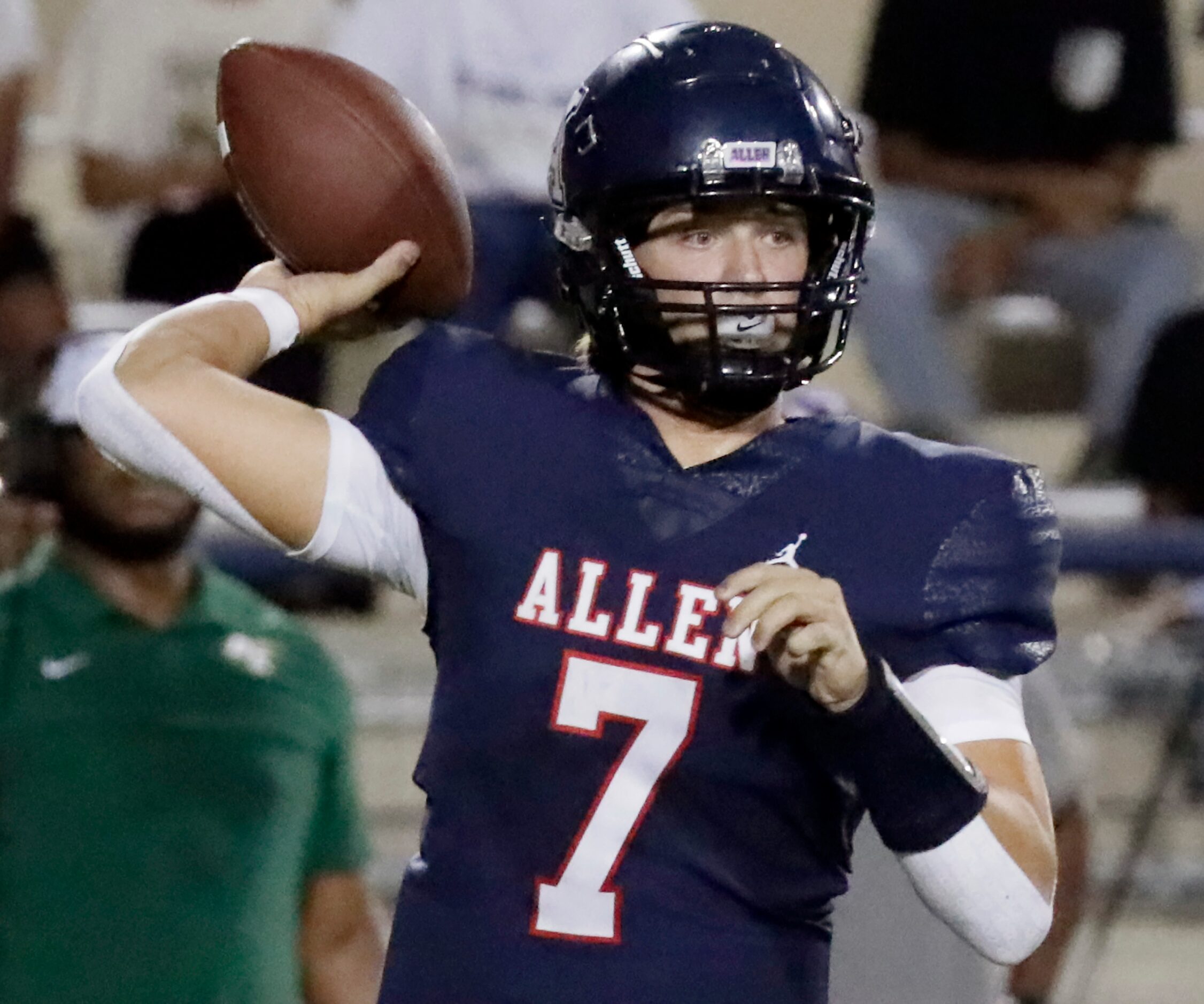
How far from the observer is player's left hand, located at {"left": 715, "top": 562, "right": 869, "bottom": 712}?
141 centimetres

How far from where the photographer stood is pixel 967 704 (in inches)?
64.4

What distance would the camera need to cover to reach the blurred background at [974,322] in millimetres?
3688

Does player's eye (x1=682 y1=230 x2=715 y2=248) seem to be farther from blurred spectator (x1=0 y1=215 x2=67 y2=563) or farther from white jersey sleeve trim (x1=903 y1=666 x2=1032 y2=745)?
blurred spectator (x1=0 y1=215 x2=67 y2=563)

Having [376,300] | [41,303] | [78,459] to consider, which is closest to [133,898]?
[78,459]

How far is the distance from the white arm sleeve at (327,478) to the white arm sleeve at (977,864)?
44 cm

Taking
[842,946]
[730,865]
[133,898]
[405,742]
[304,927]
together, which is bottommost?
[405,742]

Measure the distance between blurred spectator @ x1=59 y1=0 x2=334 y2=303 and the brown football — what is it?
1.96 metres

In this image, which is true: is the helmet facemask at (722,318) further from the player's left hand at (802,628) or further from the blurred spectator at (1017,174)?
the blurred spectator at (1017,174)

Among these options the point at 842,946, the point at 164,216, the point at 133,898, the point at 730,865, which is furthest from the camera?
the point at 164,216

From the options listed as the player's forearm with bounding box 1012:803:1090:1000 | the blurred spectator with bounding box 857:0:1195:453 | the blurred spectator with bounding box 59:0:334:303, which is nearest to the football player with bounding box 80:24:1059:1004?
the player's forearm with bounding box 1012:803:1090:1000

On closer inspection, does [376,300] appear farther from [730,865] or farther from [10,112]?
[10,112]

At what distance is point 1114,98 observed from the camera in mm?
4289

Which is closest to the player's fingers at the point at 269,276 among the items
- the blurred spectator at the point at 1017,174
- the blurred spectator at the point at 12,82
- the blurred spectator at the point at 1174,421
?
the blurred spectator at the point at 12,82

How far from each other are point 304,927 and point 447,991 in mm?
1225
